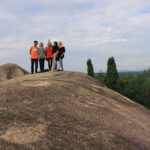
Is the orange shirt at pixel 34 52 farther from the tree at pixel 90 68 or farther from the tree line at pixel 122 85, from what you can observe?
the tree at pixel 90 68

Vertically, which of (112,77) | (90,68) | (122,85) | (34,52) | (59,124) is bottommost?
(122,85)

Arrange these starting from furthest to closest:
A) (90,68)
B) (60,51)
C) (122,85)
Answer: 1. (122,85)
2. (90,68)
3. (60,51)

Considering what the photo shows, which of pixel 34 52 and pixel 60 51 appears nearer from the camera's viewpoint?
pixel 60 51

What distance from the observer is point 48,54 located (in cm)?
1440

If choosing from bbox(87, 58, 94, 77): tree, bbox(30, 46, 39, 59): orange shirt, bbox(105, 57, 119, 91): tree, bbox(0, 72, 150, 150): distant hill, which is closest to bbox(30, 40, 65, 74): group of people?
bbox(30, 46, 39, 59): orange shirt

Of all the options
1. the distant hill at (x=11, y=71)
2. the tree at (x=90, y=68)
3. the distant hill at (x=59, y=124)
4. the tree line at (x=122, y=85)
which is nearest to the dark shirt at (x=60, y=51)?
the distant hill at (x=59, y=124)

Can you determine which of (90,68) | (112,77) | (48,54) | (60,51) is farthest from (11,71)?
(90,68)

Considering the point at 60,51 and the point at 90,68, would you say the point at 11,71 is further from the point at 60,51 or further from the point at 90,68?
the point at 90,68

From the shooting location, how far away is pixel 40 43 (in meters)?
13.6

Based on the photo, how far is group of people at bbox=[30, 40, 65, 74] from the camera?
13.4m

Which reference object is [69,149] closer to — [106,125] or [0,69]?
[106,125]

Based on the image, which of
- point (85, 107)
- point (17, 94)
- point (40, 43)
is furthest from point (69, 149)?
point (40, 43)

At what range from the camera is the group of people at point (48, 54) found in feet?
43.9

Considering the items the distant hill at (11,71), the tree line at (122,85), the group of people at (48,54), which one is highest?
the group of people at (48,54)
